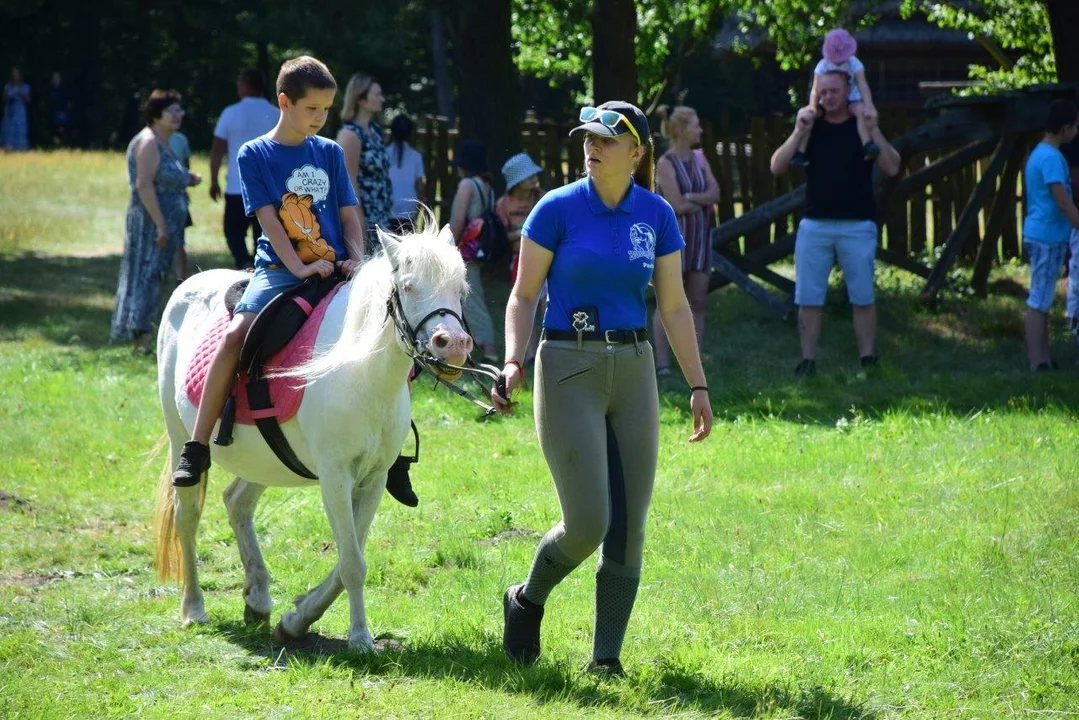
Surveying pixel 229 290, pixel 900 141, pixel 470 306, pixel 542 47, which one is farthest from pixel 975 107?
pixel 542 47

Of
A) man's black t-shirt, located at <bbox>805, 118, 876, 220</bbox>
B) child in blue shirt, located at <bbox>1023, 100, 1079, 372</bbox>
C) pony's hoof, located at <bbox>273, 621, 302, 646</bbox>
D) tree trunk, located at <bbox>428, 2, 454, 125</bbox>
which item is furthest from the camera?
tree trunk, located at <bbox>428, 2, 454, 125</bbox>

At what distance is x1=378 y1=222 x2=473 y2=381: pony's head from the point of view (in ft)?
16.6

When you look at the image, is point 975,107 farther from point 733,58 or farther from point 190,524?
point 733,58

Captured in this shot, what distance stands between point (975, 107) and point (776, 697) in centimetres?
987

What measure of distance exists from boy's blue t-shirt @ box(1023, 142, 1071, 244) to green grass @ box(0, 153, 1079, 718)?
3.74 ft

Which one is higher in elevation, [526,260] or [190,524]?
[526,260]

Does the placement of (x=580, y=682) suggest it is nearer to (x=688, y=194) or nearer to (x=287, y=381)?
(x=287, y=381)

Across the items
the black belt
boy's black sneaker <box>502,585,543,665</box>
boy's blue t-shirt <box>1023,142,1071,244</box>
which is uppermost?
boy's blue t-shirt <box>1023,142,1071,244</box>

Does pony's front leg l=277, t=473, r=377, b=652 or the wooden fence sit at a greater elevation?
the wooden fence

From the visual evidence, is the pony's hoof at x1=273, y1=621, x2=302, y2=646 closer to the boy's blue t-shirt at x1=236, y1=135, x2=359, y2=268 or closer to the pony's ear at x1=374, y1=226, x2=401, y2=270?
the boy's blue t-shirt at x1=236, y1=135, x2=359, y2=268

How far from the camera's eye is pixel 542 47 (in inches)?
932

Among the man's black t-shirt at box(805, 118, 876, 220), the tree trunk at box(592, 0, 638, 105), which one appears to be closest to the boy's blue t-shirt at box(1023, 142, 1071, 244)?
the man's black t-shirt at box(805, 118, 876, 220)

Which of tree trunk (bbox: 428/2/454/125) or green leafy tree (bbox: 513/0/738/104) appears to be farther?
tree trunk (bbox: 428/2/454/125)

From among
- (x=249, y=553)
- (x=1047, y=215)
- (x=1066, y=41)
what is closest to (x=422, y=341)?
(x=249, y=553)
